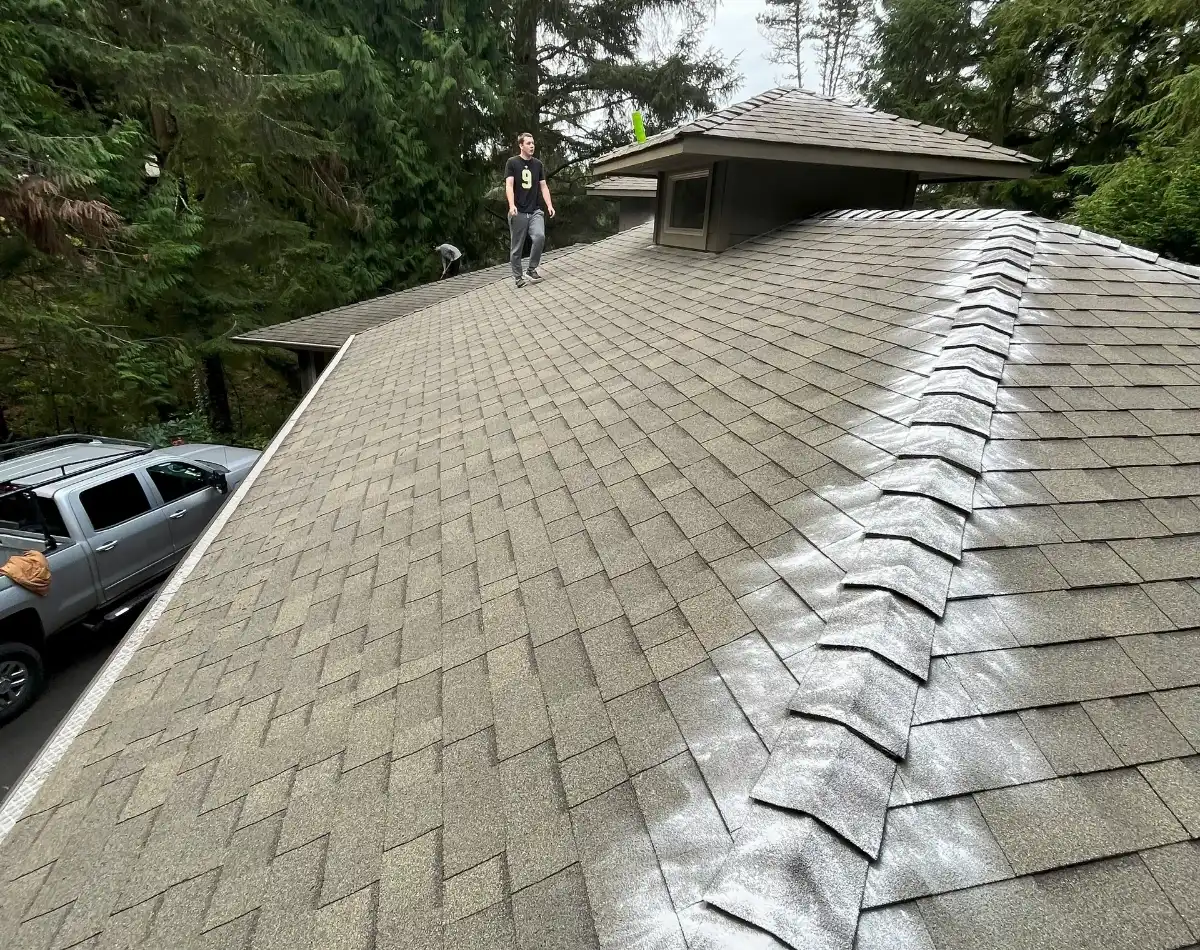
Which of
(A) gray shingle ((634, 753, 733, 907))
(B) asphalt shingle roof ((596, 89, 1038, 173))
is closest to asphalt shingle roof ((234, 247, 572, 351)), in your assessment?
(B) asphalt shingle roof ((596, 89, 1038, 173))

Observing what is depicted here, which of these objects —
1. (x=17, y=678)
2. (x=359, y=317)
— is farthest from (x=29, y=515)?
(x=359, y=317)

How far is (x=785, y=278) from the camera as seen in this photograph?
4344 millimetres

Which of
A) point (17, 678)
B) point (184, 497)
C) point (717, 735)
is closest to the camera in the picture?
point (717, 735)

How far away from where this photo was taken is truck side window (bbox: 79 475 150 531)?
6.51m

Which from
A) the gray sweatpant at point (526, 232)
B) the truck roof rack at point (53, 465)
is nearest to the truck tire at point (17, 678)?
the truck roof rack at point (53, 465)

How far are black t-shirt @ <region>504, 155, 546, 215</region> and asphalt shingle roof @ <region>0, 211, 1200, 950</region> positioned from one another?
17.6 feet

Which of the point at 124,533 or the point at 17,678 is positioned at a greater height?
the point at 124,533

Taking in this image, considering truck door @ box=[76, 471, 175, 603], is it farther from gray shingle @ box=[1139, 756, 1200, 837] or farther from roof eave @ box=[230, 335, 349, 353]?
gray shingle @ box=[1139, 756, 1200, 837]

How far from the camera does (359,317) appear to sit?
12375mm

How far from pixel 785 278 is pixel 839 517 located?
3.03 m

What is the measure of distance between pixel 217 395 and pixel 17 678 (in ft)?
35.0

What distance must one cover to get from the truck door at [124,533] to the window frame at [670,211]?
705 cm

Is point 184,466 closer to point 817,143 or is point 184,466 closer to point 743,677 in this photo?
point 817,143

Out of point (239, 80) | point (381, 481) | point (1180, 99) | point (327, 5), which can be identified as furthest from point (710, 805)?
point (327, 5)
